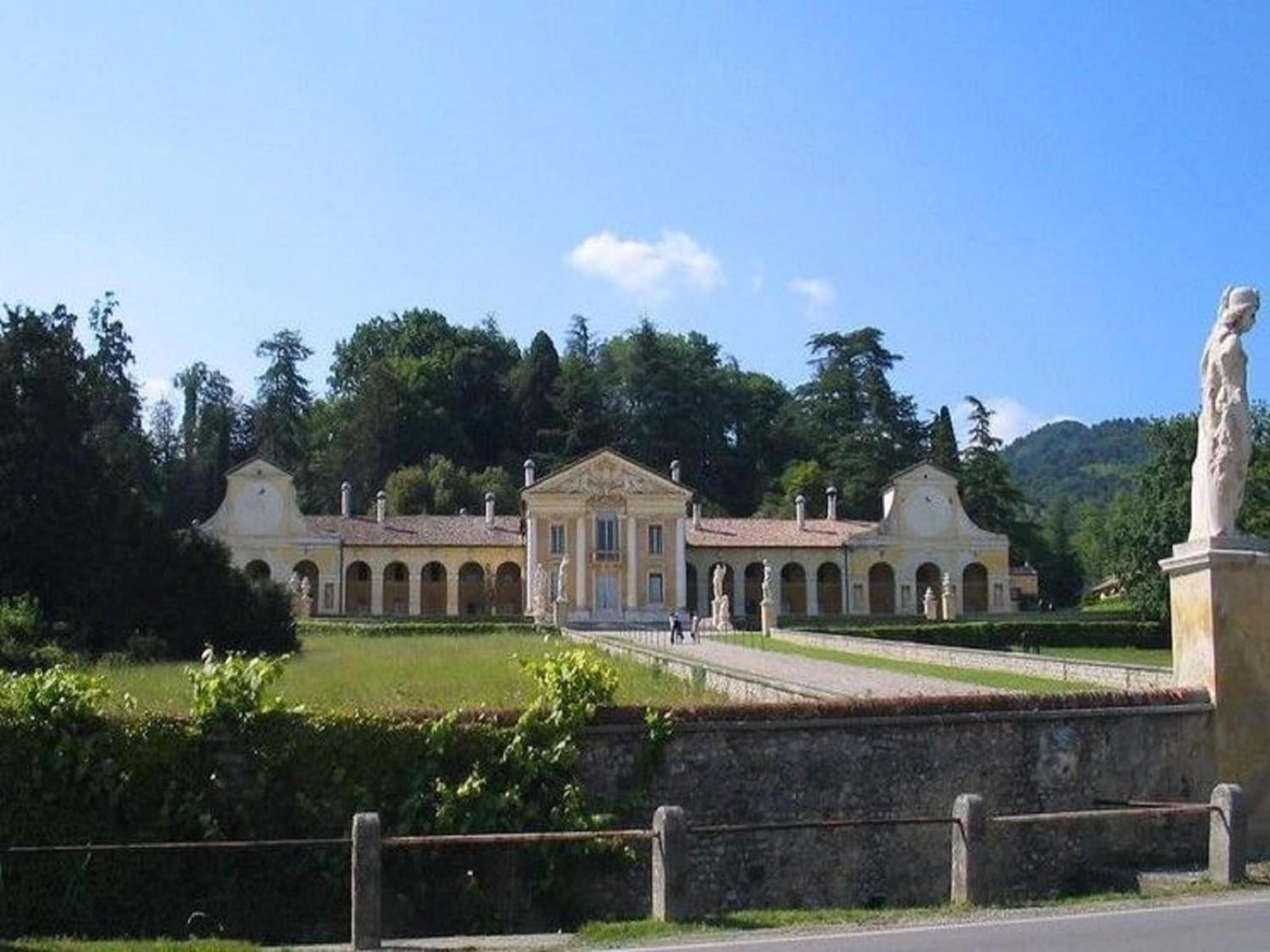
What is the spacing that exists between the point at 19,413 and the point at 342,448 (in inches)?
2411

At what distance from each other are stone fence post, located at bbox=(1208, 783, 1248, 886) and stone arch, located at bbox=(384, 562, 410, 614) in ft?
212

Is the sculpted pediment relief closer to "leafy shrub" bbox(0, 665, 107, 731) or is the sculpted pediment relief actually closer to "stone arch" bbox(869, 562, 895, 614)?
"stone arch" bbox(869, 562, 895, 614)

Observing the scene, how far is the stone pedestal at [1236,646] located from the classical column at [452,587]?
61.8m

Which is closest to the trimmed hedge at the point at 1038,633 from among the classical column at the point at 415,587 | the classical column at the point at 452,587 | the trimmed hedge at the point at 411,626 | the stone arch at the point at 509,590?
the trimmed hedge at the point at 411,626

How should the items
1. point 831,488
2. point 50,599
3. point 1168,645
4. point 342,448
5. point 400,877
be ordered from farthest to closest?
point 342,448 → point 831,488 → point 1168,645 → point 50,599 → point 400,877

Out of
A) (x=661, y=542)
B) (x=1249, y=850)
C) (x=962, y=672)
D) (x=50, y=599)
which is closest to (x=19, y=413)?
(x=50, y=599)

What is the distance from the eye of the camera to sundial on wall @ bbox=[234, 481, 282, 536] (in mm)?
73375

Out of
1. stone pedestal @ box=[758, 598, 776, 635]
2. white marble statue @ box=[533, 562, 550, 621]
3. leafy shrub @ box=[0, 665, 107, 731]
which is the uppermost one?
white marble statue @ box=[533, 562, 550, 621]

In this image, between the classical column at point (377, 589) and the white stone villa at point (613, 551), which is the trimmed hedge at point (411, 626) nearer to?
the white stone villa at point (613, 551)

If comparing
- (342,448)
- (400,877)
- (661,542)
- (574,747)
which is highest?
(342,448)

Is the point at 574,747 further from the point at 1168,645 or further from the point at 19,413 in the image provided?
the point at 1168,645

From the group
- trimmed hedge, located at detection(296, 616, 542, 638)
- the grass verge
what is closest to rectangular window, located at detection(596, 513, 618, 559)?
trimmed hedge, located at detection(296, 616, 542, 638)

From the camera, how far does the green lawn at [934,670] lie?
2384 cm

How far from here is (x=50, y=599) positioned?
37312 millimetres
